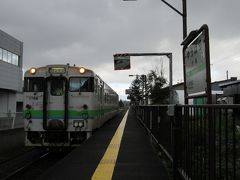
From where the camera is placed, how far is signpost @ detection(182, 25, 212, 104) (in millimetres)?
6055

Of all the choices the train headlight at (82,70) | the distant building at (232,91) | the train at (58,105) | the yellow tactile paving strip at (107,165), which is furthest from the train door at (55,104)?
the distant building at (232,91)

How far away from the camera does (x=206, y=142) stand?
501 cm

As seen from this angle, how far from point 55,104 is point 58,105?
4.5 inches

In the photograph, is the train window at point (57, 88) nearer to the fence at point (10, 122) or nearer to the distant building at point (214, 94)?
the distant building at point (214, 94)

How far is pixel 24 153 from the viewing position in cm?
1847

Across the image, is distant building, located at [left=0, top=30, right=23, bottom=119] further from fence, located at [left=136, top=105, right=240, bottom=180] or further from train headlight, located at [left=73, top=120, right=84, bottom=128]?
fence, located at [left=136, top=105, right=240, bottom=180]

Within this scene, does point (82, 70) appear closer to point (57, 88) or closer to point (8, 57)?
point (57, 88)

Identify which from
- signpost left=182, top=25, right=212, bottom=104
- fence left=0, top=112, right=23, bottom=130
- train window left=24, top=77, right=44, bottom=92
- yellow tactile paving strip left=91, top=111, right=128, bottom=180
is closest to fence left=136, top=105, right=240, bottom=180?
signpost left=182, top=25, right=212, bottom=104

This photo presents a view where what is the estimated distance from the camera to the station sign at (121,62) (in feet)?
94.6

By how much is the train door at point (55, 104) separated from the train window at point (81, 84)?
0.83 feet

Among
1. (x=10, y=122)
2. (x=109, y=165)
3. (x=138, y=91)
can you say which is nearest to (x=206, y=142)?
(x=109, y=165)

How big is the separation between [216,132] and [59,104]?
11.0m

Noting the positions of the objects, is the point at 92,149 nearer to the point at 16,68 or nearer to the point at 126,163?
the point at 126,163

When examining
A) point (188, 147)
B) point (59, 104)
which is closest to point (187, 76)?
point (188, 147)
